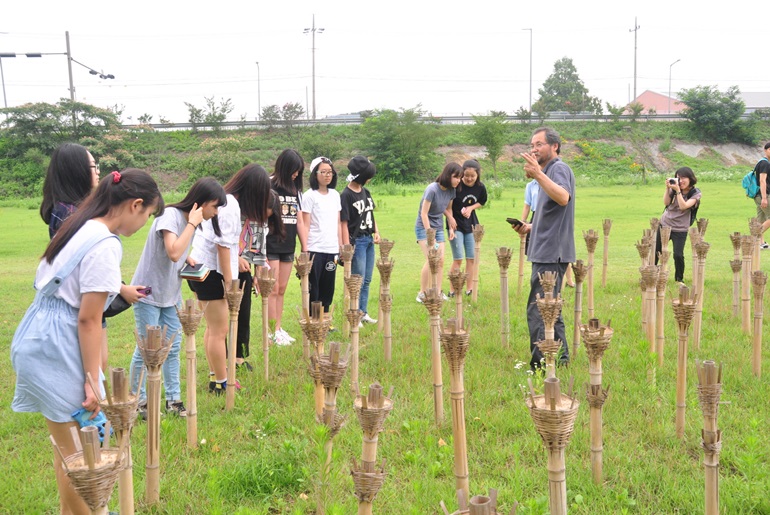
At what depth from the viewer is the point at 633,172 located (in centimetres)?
4019

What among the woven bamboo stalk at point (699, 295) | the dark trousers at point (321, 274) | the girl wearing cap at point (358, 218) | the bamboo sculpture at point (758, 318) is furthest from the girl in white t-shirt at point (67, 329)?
the woven bamboo stalk at point (699, 295)

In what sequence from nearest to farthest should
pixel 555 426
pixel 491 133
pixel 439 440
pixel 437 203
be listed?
1. pixel 555 426
2. pixel 439 440
3. pixel 437 203
4. pixel 491 133

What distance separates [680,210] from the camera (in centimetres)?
941

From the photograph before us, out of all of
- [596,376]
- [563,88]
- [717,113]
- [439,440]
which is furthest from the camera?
[563,88]

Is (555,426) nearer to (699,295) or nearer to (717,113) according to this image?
(699,295)

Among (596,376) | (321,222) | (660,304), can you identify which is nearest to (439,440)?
(596,376)

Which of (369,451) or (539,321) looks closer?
(369,451)

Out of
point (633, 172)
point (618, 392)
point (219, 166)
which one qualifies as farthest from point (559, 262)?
point (633, 172)

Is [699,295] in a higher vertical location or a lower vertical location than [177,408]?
higher

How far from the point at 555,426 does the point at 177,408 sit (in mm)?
3170

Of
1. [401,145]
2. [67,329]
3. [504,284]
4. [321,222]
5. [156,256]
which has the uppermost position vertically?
[401,145]

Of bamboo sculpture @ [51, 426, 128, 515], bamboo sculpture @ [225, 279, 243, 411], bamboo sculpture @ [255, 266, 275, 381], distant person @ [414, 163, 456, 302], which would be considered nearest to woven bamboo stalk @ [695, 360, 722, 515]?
bamboo sculpture @ [51, 426, 128, 515]

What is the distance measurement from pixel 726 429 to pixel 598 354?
1.46 m

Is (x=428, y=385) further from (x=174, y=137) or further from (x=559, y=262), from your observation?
(x=174, y=137)
